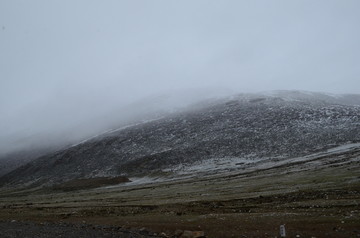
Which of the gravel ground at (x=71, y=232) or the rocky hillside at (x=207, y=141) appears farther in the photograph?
the rocky hillside at (x=207, y=141)

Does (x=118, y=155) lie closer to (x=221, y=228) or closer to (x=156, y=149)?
(x=156, y=149)

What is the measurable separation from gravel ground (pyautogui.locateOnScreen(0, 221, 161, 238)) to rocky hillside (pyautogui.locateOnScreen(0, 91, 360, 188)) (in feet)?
208

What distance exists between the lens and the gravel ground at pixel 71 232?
2192 centimetres

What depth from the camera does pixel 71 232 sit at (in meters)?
24.3

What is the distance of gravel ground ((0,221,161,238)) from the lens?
21.9 meters

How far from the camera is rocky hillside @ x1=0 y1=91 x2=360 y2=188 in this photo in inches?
3844

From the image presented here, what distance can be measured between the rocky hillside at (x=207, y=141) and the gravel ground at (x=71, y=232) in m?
63.3

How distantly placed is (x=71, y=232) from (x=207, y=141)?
302 feet

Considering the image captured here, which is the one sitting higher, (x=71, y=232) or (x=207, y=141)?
(x=71, y=232)

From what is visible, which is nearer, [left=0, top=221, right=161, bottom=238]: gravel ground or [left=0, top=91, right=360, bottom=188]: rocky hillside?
[left=0, top=221, right=161, bottom=238]: gravel ground

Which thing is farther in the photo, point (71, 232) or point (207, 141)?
point (207, 141)

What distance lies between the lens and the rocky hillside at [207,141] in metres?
97.6

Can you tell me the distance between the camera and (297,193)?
1287 inches

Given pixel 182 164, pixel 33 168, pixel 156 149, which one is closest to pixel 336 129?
pixel 182 164
